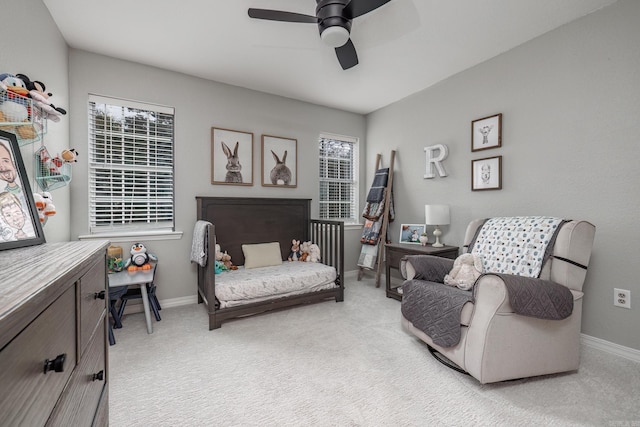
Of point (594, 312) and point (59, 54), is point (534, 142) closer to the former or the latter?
point (594, 312)

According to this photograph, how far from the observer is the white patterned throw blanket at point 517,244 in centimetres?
189

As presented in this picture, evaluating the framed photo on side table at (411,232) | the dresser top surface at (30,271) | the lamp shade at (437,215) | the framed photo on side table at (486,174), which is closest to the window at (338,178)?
the framed photo on side table at (411,232)

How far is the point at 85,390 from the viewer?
0.81 meters

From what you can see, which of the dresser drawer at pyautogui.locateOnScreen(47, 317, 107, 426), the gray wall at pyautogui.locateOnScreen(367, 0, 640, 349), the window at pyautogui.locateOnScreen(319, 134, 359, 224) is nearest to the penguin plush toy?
the dresser drawer at pyautogui.locateOnScreen(47, 317, 107, 426)

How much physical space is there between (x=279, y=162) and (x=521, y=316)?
112 inches

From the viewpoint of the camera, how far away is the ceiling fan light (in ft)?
5.56

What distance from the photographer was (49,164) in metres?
1.77

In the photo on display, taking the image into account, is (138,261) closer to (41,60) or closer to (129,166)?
(129,166)

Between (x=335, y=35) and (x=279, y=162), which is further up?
(x=335, y=35)

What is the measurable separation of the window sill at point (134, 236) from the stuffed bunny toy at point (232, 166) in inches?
31.8

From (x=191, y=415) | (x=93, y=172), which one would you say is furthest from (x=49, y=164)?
(x=191, y=415)

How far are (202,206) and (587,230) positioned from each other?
321 cm

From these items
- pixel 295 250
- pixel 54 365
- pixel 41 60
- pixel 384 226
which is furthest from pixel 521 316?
pixel 41 60

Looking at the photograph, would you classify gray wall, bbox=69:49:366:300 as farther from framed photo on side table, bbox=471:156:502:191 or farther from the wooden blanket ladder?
framed photo on side table, bbox=471:156:502:191
